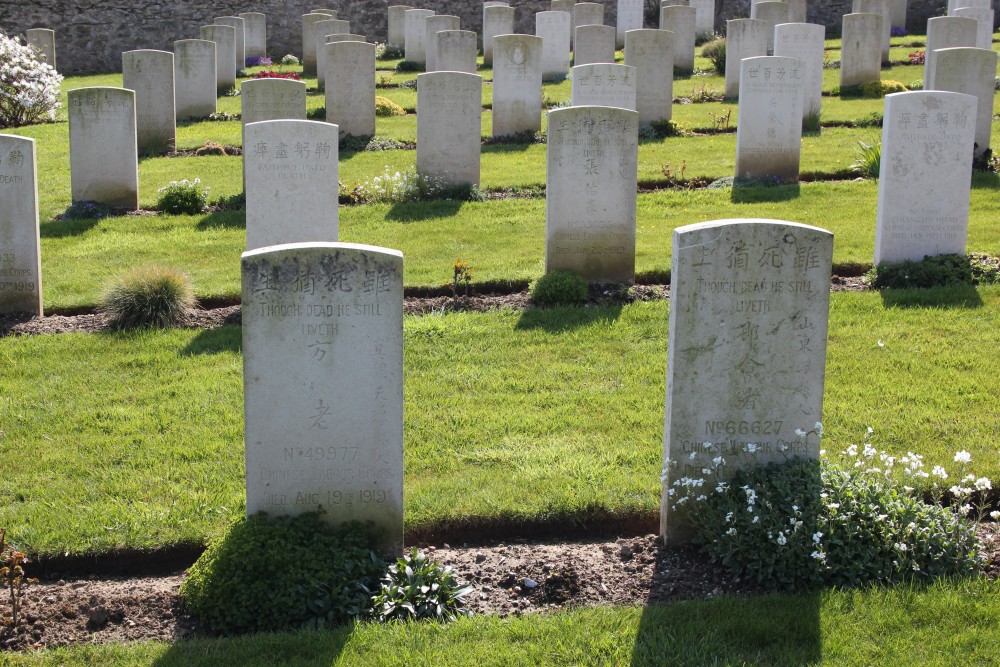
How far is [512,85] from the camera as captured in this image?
62.2ft

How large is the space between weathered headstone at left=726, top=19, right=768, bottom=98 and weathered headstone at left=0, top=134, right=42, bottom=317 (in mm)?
15521

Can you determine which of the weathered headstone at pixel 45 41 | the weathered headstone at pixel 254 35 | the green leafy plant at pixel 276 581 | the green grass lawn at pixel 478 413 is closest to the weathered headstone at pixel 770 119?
the green grass lawn at pixel 478 413

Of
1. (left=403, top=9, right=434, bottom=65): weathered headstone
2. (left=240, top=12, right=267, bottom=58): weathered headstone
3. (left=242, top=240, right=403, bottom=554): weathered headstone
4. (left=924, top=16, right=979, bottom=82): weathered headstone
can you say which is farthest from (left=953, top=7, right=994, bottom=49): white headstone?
(left=242, top=240, right=403, bottom=554): weathered headstone

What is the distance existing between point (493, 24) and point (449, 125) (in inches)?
565

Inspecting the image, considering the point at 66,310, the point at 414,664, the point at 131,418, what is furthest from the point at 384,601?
the point at 66,310

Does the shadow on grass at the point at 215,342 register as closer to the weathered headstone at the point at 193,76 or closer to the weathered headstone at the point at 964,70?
the weathered headstone at the point at 964,70

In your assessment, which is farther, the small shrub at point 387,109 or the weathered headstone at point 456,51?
the weathered headstone at point 456,51

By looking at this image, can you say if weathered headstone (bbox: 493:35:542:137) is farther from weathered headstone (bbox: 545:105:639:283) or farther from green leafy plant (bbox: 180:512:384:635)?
green leafy plant (bbox: 180:512:384:635)

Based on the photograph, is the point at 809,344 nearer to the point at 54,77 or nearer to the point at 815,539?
the point at 815,539

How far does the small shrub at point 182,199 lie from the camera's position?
47.3ft

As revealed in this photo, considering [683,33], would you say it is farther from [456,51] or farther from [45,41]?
[45,41]

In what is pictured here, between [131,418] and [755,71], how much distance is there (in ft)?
33.6

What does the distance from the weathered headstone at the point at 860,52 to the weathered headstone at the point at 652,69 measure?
518 centimetres

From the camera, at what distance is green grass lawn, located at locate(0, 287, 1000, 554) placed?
6.50 m
